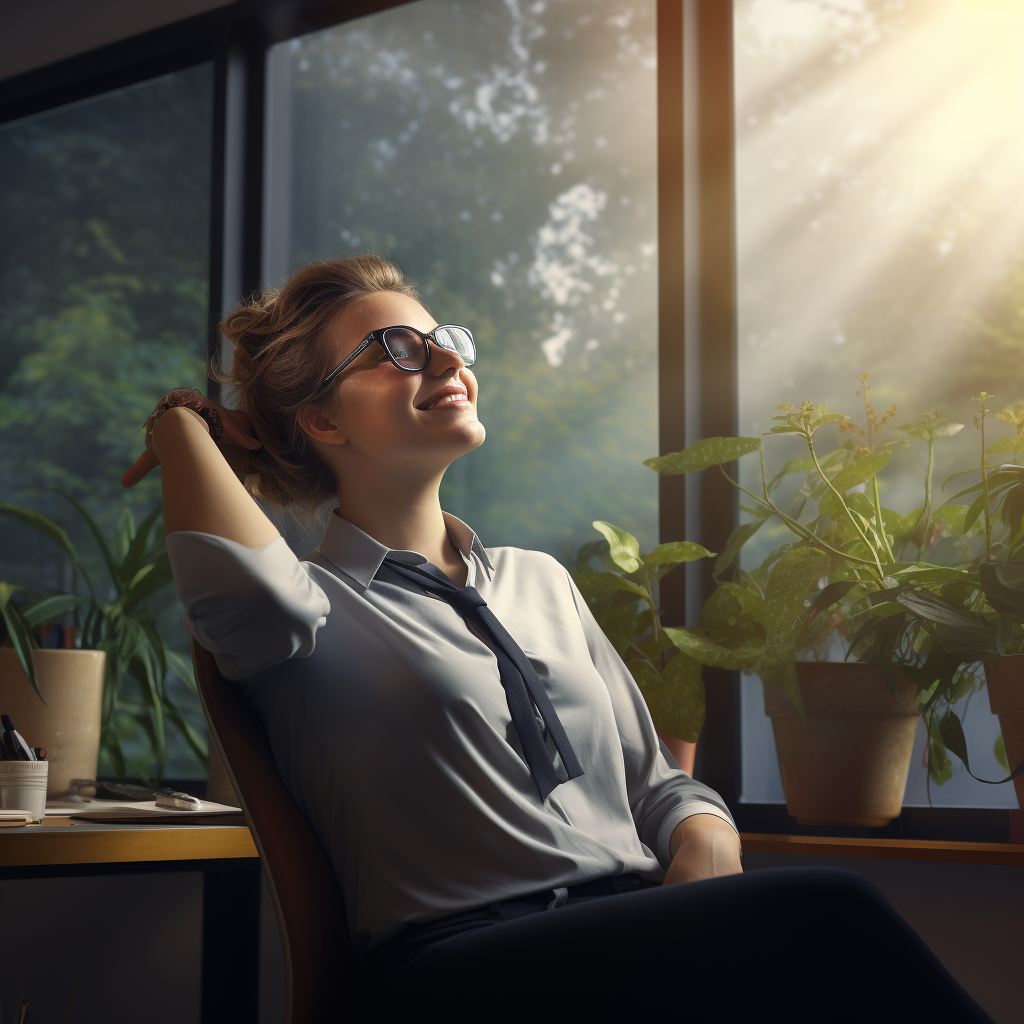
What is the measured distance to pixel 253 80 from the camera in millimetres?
2619

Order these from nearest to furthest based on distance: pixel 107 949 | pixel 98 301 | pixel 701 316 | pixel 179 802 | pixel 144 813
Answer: pixel 144 813, pixel 179 802, pixel 701 316, pixel 107 949, pixel 98 301

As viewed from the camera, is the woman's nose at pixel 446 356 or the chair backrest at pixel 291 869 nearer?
the chair backrest at pixel 291 869

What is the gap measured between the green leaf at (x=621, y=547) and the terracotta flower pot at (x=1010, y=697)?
Result: 589mm

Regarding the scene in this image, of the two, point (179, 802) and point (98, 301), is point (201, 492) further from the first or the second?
point (98, 301)

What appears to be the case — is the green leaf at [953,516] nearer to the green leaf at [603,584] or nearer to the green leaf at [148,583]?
the green leaf at [603,584]

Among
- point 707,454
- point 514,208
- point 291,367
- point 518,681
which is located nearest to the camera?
point 518,681

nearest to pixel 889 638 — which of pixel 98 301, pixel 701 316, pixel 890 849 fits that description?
pixel 890 849

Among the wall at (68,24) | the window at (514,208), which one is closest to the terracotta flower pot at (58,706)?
the window at (514,208)

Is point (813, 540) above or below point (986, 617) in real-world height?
above

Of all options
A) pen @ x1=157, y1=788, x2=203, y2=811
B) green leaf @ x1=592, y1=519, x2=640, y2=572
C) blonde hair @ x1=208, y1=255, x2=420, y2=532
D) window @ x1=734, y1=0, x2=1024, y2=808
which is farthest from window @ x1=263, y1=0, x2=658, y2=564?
pen @ x1=157, y1=788, x2=203, y2=811

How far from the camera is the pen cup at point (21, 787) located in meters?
1.42

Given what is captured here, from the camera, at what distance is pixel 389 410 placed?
127 centimetres

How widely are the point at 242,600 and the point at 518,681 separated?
0.34m

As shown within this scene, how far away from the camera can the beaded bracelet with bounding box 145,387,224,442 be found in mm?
1222
